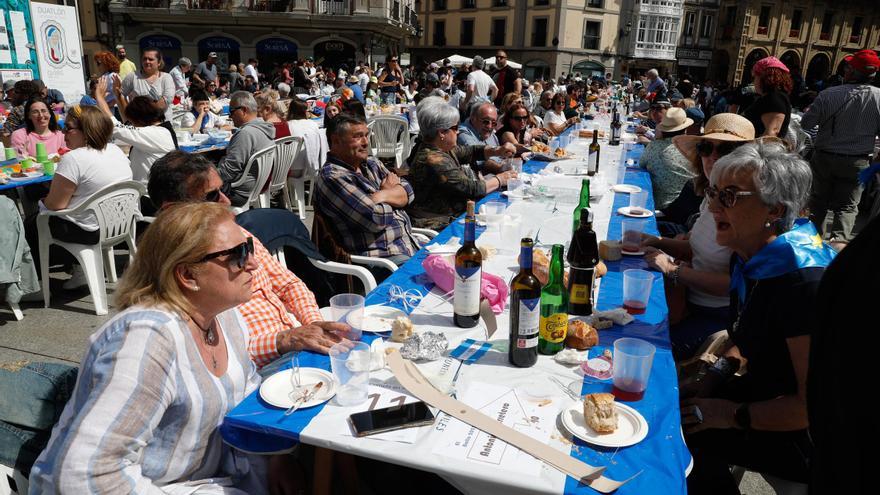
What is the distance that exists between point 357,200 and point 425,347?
1539 mm

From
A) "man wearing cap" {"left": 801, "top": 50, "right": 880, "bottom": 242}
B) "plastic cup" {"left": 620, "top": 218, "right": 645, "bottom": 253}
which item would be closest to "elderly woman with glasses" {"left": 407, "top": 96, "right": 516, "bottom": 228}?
"plastic cup" {"left": 620, "top": 218, "right": 645, "bottom": 253}

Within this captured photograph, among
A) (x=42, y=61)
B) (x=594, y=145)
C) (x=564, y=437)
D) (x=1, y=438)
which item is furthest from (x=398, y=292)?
(x=42, y=61)

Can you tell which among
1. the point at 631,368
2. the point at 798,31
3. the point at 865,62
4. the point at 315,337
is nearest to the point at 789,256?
the point at 631,368

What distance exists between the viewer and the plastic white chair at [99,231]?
3.87 metres

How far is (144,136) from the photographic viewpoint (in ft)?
15.9

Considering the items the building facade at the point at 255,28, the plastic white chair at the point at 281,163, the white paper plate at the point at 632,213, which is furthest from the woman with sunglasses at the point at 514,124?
the building facade at the point at 255,28

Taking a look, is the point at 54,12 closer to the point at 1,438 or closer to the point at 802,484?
the point at 1,438

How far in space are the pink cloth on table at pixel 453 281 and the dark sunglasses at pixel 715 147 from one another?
1710 mm

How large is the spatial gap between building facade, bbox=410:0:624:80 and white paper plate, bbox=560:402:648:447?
42.1 m

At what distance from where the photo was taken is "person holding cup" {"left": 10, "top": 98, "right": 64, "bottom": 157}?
→ 17.3 ft

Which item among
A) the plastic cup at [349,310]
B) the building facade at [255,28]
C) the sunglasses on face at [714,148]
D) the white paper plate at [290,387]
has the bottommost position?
the white paper plate at [290,387]

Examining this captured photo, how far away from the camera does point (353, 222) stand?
3.20 m

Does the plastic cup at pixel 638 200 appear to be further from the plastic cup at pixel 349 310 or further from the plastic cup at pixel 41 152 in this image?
the plastic cup at pixel 41 152

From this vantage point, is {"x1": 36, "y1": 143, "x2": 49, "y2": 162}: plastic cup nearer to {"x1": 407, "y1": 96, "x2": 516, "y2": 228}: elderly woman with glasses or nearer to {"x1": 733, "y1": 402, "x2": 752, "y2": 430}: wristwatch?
{"x1": 407, "y1": 96, "x2": 516, "y2": 228}: elderly woman with glasses
